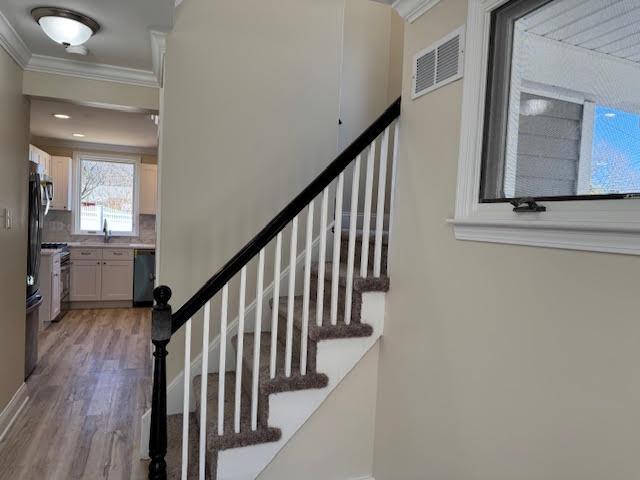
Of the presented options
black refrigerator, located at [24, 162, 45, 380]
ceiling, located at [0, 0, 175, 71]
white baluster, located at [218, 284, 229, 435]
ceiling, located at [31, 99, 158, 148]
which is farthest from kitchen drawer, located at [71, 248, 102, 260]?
white baluster, located at [218, 284, 229, 435]

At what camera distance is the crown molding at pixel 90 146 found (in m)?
6.09

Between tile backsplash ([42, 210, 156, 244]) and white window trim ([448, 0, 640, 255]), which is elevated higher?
white window trim ([448, 0, 640, 255])

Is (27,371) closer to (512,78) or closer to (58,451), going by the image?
(58,451)

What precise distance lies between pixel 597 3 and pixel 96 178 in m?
6.94

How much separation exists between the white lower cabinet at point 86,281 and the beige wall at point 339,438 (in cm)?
503

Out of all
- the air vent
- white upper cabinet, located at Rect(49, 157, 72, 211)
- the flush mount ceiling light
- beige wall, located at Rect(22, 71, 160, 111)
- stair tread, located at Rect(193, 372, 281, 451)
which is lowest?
stair tread, located at Rect(193, 372, 281, 451)

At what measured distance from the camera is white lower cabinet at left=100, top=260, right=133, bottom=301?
5957mm

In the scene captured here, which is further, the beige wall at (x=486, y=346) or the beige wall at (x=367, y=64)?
the beige wall at (x=367, y=64)

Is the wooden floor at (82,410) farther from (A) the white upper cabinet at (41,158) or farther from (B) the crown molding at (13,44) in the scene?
(B) the crown molding at (13,44)

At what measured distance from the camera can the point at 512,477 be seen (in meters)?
1.30

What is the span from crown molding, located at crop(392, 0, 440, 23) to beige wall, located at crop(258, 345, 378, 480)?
158 centimetres

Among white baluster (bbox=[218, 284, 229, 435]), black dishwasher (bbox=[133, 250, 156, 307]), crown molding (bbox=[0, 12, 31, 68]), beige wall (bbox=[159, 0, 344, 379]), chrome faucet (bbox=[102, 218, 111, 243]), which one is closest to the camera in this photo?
white baluster (bbox=[218, 284, 229, 435])

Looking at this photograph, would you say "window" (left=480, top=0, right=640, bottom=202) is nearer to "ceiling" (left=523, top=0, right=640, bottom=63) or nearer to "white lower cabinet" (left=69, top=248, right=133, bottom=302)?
"ceiling" (left=523, top=0, right=640, bottom=63)

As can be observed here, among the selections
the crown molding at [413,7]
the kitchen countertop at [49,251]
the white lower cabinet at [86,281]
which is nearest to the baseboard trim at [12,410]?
the kitchen countertop at [49,251]
